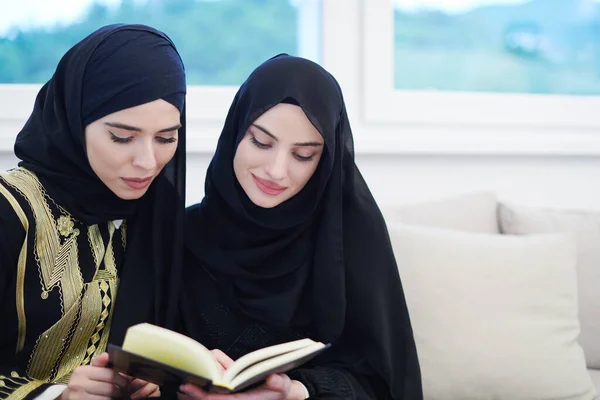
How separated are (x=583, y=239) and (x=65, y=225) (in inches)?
53.1

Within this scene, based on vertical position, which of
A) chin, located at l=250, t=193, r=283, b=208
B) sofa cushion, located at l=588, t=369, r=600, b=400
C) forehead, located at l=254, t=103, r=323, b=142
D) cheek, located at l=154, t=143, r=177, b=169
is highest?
forehead, located at l=254, t=103, r=323, b=142

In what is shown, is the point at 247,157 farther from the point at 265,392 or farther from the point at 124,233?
the point at 265,392

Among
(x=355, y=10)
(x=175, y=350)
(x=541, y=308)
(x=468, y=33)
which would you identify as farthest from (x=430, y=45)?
(x=175, y=350)

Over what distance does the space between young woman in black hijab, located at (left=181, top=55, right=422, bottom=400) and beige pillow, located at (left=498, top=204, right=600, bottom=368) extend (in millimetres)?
595

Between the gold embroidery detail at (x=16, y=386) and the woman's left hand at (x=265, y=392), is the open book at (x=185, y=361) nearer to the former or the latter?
the woman's left hand at (x=265, y=392)

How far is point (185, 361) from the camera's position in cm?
106

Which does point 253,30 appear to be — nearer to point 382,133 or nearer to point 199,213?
point 382,133

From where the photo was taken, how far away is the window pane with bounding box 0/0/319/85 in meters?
2.22

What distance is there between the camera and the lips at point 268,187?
1.46 metres

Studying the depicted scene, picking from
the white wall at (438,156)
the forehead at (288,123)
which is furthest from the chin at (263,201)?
the white wall at (438,156)

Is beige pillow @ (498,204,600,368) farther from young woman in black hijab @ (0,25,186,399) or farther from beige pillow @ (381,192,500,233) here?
young woman in black hijab @ (0,25,186,399)

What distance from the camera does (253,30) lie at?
2418 millimetres

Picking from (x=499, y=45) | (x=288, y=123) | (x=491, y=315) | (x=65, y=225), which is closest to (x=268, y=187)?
(x=288, y=123)

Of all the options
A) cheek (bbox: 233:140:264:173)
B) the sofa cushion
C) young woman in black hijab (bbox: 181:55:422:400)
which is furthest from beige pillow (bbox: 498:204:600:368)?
cheek (bbox: 233:140:264:173)
